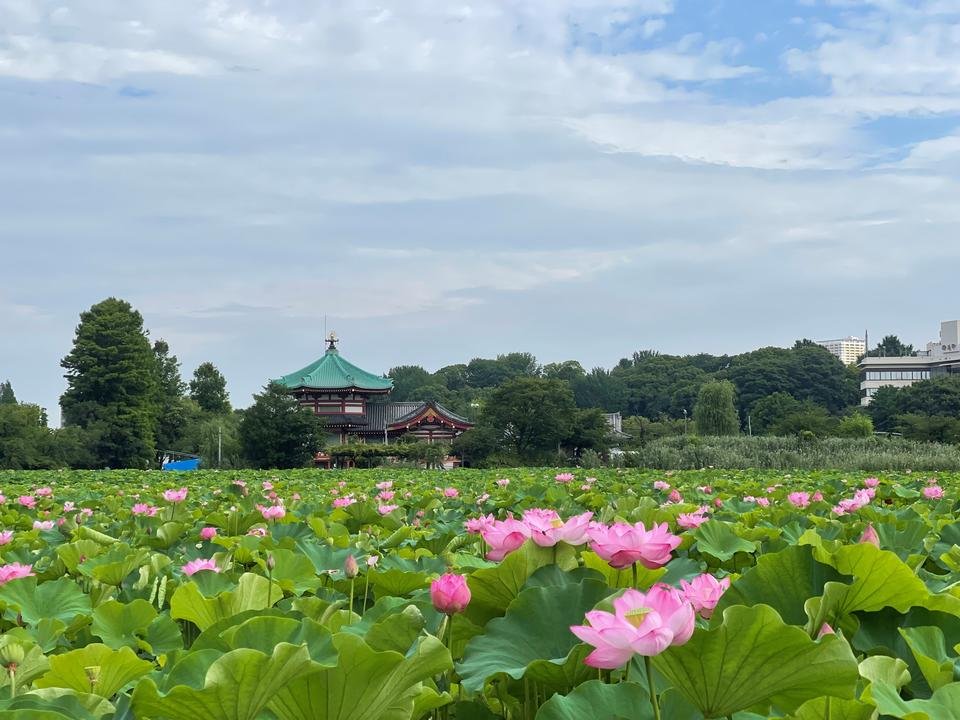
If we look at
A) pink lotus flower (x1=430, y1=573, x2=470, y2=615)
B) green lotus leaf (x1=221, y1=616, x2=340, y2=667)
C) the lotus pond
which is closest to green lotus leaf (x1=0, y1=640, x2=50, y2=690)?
the lotus pond

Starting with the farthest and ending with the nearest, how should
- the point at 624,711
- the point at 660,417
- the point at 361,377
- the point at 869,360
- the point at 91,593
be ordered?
the point at 869,360
the point at 660,417
the point at 361,377
the point at 91,593
the point at 624,711

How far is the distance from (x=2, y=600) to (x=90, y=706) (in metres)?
0.80

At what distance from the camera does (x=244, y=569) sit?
204cm

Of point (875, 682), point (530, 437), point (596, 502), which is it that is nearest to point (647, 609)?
point (875, 682)

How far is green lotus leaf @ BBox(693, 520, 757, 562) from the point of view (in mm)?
1853

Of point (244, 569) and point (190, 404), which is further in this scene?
point (190, 404)

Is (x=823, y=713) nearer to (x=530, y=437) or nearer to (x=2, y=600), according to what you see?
(x=2, y=600)

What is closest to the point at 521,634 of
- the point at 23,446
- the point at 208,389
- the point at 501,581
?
the point at 501,581

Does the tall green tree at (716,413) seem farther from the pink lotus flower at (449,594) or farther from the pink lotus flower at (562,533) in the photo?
the pink lotus flower at (449,594)

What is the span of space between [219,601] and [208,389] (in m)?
55.6

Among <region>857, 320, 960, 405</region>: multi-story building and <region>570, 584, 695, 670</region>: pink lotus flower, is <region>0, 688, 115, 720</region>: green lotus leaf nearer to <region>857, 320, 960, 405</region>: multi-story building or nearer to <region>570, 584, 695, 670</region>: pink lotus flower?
<region>570, 584, 695, 670</region>: pink lotus flower

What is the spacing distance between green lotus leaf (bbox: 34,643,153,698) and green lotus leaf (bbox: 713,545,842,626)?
27.2 inches

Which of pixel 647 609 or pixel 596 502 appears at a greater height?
pixel 647 609

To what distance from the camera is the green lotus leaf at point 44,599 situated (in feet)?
5.33
